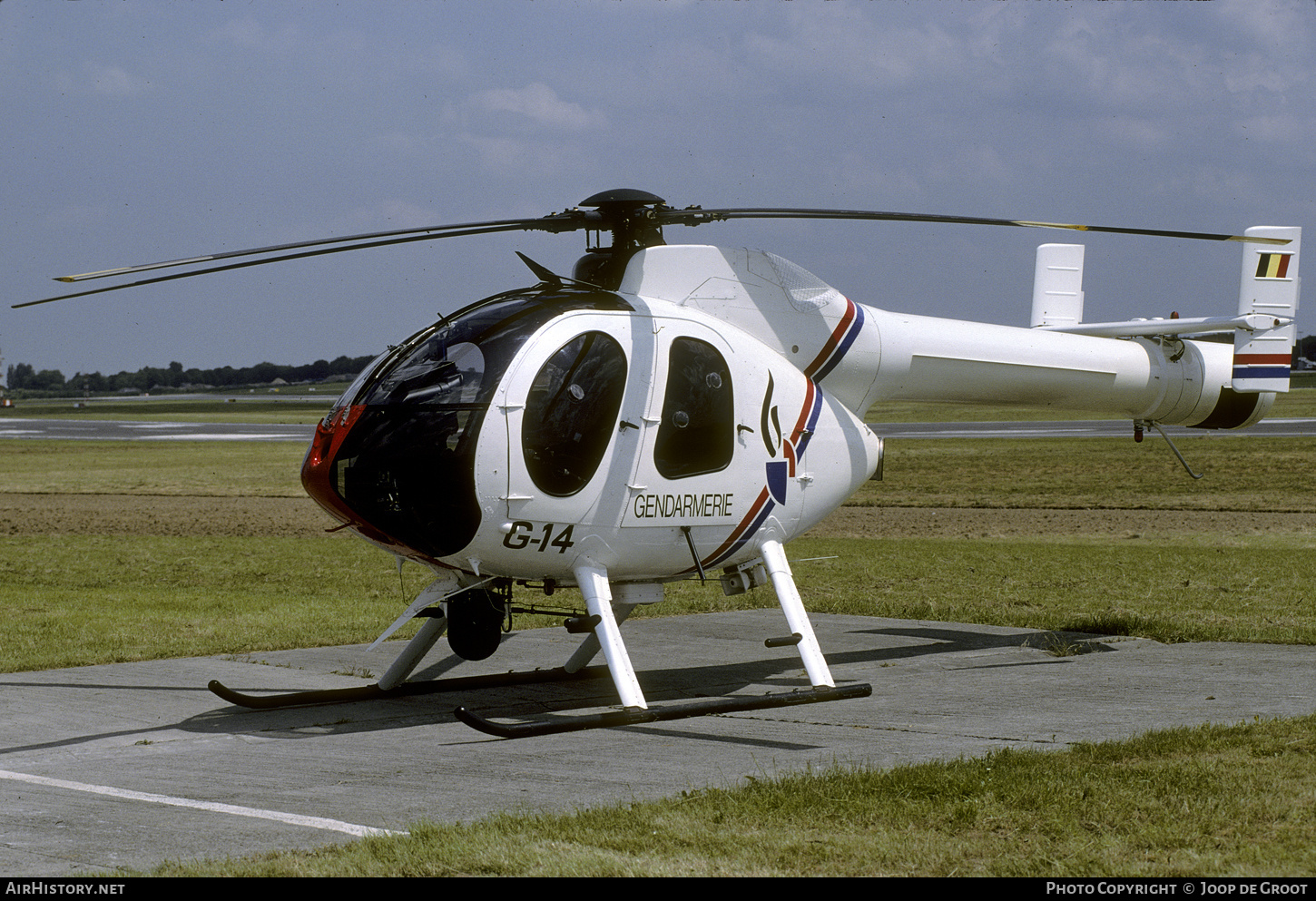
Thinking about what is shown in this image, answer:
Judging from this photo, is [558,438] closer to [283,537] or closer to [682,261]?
[682,261]

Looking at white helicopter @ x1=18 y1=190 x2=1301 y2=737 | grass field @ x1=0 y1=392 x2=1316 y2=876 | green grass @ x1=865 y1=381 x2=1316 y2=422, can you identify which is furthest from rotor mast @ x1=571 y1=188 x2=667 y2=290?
green grass @ x1=865 y1=381 x2=1316 y2=422

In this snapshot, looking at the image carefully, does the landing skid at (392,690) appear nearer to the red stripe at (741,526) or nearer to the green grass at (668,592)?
the red stripe at (741,526)

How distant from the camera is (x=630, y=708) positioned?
8703mm

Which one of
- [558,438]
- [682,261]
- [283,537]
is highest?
[682,261]

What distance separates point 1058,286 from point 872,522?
1253 cm

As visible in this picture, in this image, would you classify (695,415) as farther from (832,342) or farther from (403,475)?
(403,475)

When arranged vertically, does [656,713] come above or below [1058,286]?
below

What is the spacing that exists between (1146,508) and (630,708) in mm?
21227

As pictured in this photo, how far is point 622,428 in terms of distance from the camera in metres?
9.24

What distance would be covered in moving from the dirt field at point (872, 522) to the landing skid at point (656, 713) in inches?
561

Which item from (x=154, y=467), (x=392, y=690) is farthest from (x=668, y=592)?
(x=154, y=467)

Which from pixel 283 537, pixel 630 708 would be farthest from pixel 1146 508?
pixel 630 708

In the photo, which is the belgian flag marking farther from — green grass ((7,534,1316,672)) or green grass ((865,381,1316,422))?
green grass ((865,381,1316,422))

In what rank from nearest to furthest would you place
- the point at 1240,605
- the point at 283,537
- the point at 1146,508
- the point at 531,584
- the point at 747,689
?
the point at 531,584, the point at 747,689, the point at 1240,605, the point at 283,537, the point at 1146,508
